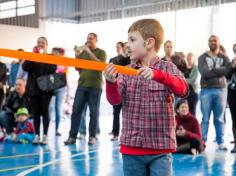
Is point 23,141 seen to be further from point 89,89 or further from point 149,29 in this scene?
point 149,29

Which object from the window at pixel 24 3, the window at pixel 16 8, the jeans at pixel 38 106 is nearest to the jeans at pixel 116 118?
the jeans at pixel 38 106

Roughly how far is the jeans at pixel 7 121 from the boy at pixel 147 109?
19.5ft

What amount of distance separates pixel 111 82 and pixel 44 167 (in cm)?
299

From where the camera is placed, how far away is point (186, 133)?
21.1ft

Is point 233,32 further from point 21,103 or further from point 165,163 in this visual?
point 165,163

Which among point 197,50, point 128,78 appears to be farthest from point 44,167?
point 197,50

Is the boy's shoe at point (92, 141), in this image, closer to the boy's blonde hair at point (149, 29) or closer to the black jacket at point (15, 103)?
the black jacket at point (15, 103)

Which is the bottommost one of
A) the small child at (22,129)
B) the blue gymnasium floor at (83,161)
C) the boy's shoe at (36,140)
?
the blue gymnasium floor at (83,161)

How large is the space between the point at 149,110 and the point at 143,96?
9cm

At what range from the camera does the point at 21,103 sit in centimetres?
812

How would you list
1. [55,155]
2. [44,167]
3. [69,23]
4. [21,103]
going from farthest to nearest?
[69,23], [21,103], [55,155], [44,167]

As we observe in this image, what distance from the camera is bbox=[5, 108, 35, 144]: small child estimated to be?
758 centimetres

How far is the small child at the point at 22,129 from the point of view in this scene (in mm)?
7582

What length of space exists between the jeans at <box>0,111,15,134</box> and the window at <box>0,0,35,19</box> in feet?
45.2
